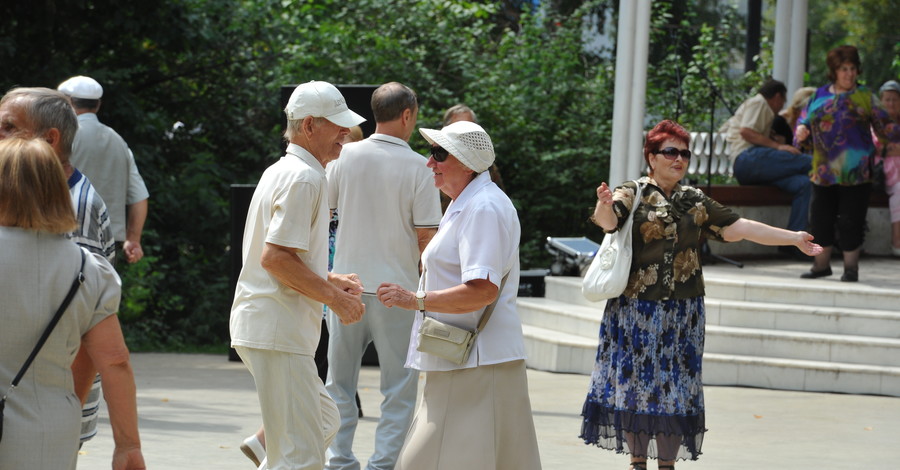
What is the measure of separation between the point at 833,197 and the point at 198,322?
24.4 ft

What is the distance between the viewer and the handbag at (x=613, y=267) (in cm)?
623

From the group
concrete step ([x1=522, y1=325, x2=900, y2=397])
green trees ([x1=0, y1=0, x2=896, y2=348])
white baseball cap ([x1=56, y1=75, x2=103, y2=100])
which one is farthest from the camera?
green trees ([x1=0, y1=0, x2=896, y2=348])

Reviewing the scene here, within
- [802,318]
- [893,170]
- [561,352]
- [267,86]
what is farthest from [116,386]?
[267,86]

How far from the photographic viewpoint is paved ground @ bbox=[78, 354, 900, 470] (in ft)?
22.5

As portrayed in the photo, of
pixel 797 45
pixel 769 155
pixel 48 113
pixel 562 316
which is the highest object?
pixel 797 45

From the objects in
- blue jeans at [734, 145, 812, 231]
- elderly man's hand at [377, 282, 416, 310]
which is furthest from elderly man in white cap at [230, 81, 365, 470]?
blue jeans at [734, 145, 812, 231]

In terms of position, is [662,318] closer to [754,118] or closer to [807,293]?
[807,293]

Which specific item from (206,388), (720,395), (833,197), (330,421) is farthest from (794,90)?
(330,421)

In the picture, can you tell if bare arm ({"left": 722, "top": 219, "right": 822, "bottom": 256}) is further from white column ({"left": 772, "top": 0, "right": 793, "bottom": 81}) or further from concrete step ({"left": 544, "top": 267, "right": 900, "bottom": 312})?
white column ({"left": 772, "top": 0, "right": 793, "bottom": 81})

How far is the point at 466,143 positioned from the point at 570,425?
12.1ft

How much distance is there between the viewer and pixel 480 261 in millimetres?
4527

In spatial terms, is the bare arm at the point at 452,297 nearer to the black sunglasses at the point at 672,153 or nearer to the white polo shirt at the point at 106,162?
the black sunglasses at the point at 672,153

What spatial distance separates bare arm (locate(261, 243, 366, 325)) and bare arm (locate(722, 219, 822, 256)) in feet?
7.43

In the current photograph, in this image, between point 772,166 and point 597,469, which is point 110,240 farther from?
point 772,166
